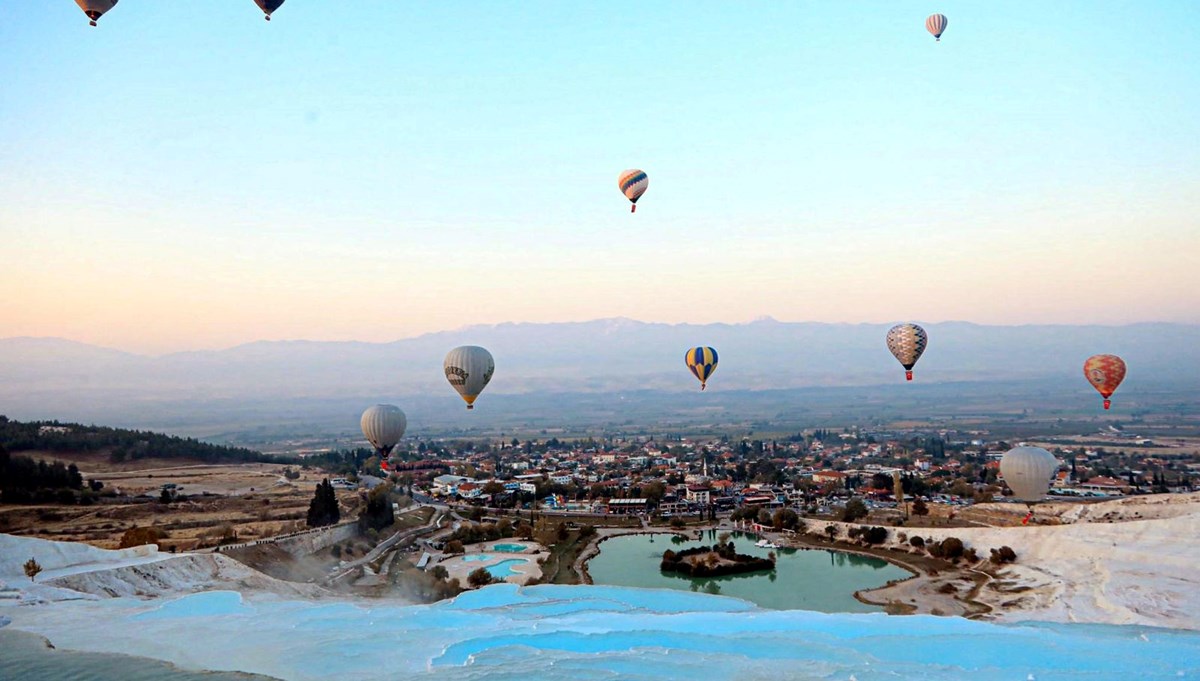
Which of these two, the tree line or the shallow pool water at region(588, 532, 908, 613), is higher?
the tree line

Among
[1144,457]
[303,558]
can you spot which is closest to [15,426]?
[303,558]

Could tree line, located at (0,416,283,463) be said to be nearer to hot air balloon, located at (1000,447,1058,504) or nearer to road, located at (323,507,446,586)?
road, located at (323,507,446,586)

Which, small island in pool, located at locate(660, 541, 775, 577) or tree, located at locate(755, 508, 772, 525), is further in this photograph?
tree, located at locate(755, 508, 772, 525)

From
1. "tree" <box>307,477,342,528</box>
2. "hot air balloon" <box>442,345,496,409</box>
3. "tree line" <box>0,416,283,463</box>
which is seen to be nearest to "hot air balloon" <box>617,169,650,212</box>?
"hot air balloon" <box>442,345,496,409</box>

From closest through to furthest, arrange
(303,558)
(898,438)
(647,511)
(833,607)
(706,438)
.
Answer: (833,607)
(303,558)
(647,511)
(898,438)
(706,438)

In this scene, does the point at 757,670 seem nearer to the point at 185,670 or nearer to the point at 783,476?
the point at 185,670

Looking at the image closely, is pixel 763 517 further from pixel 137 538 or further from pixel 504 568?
pixel 137 538
